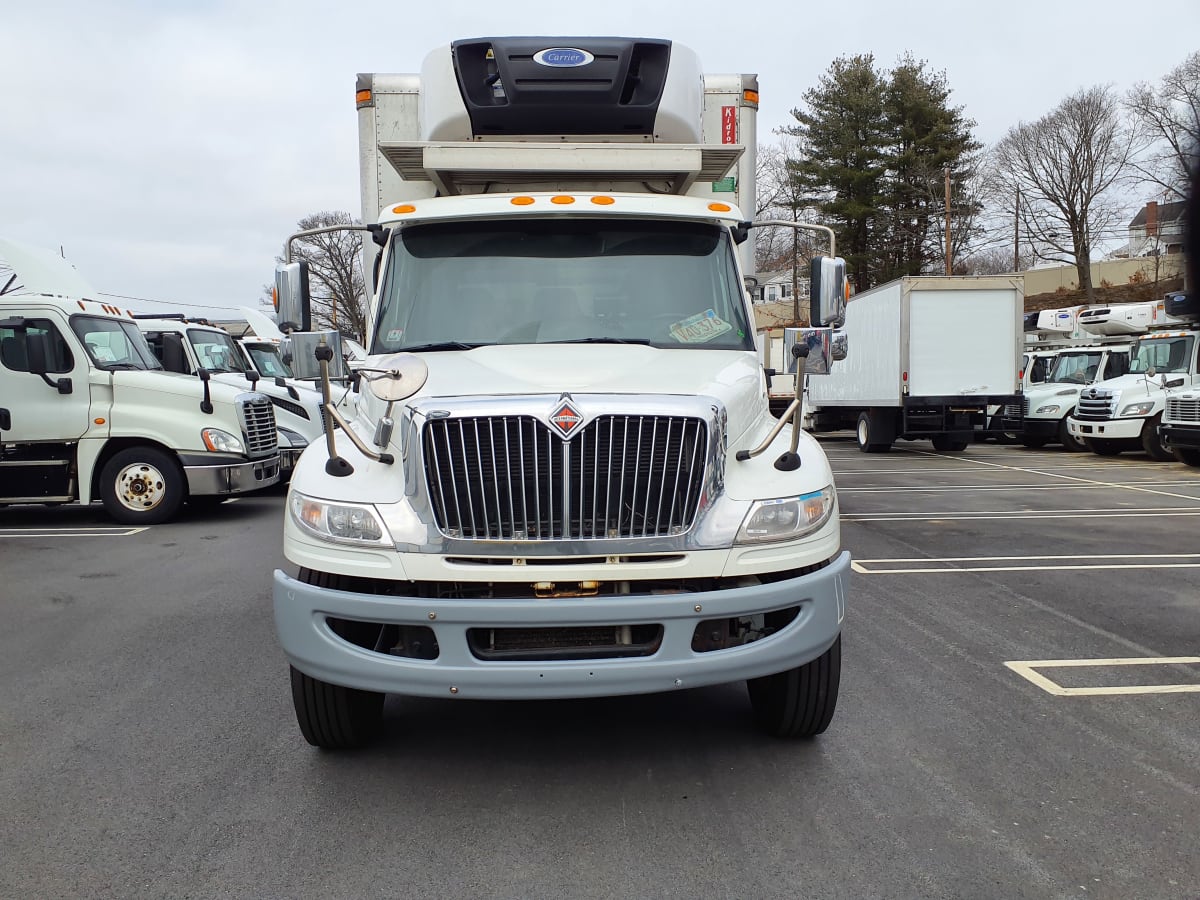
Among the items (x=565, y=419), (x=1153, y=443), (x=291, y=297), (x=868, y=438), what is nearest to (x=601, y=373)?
(x=565, y=419)

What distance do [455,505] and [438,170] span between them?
2.57m

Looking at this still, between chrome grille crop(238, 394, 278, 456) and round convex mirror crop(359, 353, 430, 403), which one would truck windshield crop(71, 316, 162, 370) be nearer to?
chrome grille crop(238, 394, 278, 456)

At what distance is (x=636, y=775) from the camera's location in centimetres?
410

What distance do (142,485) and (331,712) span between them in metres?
8.58

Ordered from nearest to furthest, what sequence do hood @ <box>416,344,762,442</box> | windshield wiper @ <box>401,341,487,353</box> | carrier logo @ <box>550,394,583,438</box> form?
carrier logo @ <box>550,394,583,438</box>, hood @ <box>416,344,762,442</box>, windshield wiper @ <box>401,341,487,353</box>

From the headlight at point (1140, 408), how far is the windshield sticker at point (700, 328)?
16912 mm

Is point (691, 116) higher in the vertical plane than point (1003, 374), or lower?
higher

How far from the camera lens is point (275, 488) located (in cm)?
1588

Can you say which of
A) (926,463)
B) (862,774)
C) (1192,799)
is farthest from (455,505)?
(926,463)

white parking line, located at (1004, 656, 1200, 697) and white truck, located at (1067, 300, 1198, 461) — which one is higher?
white truck, located at (1067, 300, 1198, 461)

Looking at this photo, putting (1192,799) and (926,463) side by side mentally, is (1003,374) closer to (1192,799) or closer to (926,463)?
(926,463)

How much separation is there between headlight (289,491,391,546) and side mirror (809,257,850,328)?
2.54m

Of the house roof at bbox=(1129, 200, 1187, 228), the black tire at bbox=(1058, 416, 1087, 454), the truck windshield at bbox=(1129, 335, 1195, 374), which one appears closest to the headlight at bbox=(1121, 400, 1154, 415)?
the truck windshield at bbox=(1129, 335, 1195, 374)

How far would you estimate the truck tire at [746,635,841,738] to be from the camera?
13.8 ft
